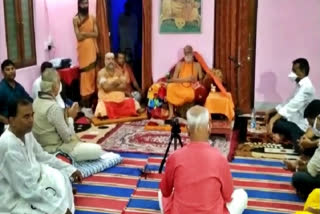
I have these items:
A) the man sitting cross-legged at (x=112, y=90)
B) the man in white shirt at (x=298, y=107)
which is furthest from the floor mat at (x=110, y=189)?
the man sitting cross-legged at (x=112, y=90)

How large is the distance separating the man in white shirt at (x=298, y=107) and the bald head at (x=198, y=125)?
2.54 m

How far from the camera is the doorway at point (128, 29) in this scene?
702cm

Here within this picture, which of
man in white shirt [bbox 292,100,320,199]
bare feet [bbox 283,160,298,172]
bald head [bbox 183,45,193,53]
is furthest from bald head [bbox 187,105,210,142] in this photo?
bald head [bbox 183,45,193,53]

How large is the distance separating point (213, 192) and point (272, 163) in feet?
7.19

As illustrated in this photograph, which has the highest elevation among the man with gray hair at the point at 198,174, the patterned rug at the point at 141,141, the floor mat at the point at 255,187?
the man with gray hair at the point at 198,174

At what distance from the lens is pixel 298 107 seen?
4.82 metres

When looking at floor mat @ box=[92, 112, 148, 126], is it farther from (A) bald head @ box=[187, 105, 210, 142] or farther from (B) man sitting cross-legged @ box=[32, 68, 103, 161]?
(A) bald head @ box=[187, 105, 210, 142]

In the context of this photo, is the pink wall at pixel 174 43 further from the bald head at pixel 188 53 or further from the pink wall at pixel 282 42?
the pink wall at pixel 282 42

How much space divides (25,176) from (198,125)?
116 centimetres

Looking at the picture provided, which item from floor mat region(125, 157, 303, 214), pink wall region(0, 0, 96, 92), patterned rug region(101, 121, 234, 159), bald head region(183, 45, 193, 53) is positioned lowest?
floor mat region(125, 157, 303, 214)

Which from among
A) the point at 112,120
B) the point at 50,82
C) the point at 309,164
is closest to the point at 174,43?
the point at 112,120

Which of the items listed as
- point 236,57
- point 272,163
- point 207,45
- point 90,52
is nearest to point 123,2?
point 90,52

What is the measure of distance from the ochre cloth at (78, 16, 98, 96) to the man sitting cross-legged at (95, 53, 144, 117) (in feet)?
1.28

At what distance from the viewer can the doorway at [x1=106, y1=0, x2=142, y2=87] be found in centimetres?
702
